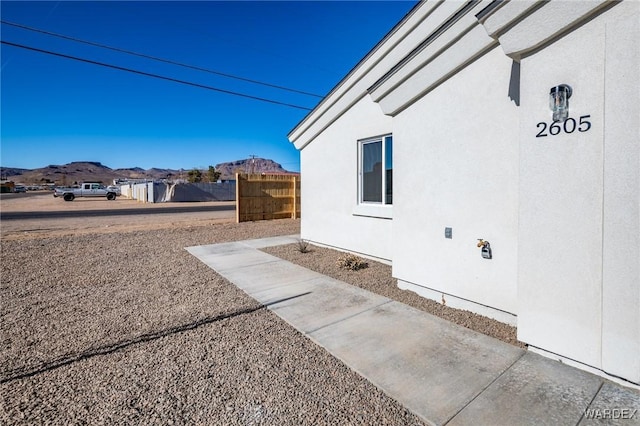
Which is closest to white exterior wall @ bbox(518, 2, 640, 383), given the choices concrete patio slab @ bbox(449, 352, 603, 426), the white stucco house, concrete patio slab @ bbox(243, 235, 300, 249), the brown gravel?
the white stucco house

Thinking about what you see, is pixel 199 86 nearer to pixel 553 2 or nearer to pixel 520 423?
pixel 553 2

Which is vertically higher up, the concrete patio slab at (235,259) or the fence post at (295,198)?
the fence post at (295,198)

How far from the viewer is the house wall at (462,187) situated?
12.5 feet

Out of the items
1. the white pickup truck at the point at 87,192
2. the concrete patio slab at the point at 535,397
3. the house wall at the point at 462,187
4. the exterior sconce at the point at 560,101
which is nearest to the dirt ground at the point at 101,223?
the house wall at the point at 462,187

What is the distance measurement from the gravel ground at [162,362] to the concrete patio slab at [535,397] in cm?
57

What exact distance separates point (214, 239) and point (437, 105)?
8.60 metres

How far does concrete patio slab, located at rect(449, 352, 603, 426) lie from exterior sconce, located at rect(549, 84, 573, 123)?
2311mm

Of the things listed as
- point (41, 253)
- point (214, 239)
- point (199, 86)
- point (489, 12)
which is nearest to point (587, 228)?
point (489, 12)

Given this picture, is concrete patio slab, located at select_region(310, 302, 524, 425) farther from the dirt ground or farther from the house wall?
the dirt ground

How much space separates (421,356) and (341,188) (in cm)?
541

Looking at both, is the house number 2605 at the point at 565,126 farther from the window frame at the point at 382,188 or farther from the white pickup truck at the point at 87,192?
the white pickup truck at the point at 87,192

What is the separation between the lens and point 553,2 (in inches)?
115

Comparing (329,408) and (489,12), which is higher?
(489,12)

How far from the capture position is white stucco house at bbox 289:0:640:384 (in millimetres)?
2629
